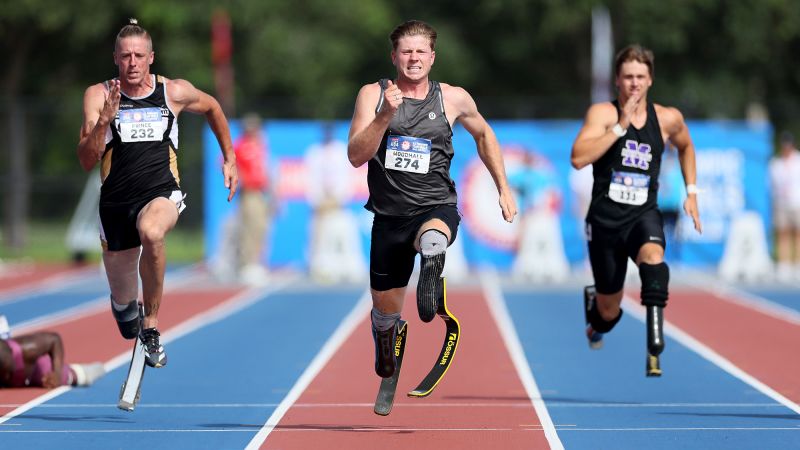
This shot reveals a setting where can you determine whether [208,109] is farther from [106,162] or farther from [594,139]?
[594,139]

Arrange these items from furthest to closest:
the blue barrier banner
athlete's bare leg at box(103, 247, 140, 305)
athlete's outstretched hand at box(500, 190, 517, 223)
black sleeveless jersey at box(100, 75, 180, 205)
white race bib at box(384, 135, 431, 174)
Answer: the blue barrier banner → athlete's bare leg at box(103, 247, 140, 305) → black sleeveless jersey at box(100, 75, 180, 205) → athlete's outstretched hand at box(500, 190, 517, 223) → white race bib at box(384, 135, 431, 174)

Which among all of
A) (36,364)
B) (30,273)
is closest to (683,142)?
(36,364)

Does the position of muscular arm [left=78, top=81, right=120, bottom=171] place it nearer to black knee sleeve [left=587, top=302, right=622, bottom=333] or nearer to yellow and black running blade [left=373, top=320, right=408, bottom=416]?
yellow and black running blade [left=373, top=320, right=408, bottom=416]

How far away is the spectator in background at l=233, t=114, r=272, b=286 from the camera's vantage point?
68.5 feet

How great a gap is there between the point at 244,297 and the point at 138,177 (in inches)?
423

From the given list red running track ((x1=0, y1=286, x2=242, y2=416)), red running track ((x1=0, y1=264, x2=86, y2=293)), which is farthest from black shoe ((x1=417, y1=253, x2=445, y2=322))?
red running track ((x1=0, y1=264, x2=86, y2=293))

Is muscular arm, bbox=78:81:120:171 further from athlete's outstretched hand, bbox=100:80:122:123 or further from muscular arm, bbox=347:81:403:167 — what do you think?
muscular arm, bbox=347:81:403:167

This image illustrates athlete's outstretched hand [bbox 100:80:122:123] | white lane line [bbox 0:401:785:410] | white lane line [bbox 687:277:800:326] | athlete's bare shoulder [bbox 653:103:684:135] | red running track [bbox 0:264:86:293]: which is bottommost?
red running track [bbox 0:264:86:293]

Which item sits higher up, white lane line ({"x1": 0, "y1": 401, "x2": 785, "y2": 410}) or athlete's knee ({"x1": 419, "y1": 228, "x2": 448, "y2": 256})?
athlete's knee ({"x1": 419, "y1": 228, "x2": 448, "y2": 256})

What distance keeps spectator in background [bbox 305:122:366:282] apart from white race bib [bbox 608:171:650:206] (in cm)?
1196

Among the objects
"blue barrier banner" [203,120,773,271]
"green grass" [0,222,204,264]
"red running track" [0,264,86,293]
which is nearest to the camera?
"red running track" [0,264,86,293]

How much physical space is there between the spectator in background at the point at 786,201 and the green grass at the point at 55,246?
11108 millimetres

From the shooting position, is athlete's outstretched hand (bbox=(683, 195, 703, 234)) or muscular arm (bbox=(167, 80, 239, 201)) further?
athlete's outstretched hand (bbox=(683, 195, 703, 234))

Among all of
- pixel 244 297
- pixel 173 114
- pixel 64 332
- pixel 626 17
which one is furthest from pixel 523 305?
pixel 626 17
